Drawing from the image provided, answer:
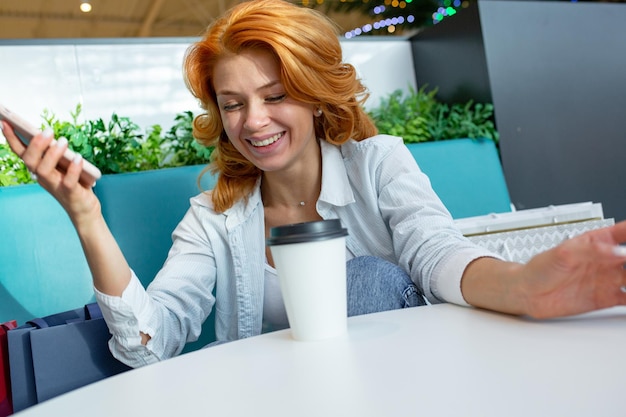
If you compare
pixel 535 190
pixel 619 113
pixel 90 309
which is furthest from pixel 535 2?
pixel 90 309

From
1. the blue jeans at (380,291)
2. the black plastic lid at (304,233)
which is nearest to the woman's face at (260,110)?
the blue jeans at (380,291)

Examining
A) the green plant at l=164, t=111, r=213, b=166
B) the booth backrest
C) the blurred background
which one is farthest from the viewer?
the blurred background

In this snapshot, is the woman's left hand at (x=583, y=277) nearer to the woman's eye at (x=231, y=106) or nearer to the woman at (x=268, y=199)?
the woman at (x=268, y=199)

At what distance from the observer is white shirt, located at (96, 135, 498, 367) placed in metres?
1.11

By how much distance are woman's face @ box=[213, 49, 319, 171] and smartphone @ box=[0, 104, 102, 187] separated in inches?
18.9

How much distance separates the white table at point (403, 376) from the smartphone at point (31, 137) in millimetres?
268

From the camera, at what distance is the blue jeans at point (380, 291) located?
39.2 inches

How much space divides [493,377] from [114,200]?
4.79 ft

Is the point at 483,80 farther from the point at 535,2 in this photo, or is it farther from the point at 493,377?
the point at 493,377

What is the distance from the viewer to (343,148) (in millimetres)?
1438

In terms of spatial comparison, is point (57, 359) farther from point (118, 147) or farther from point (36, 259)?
point (118, 147)

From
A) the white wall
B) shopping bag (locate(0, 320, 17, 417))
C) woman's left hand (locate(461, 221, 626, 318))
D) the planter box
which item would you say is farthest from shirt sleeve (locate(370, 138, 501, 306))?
the white wall

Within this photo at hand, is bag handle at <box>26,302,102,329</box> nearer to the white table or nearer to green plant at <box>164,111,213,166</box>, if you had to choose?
the white table

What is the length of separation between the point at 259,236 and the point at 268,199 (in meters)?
0.15
